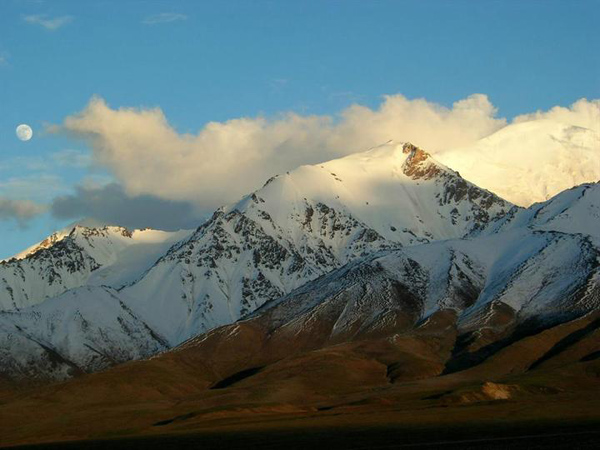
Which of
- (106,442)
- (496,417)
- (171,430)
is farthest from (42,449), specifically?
(496,417)

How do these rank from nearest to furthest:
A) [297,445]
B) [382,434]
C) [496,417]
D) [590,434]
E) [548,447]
A: [548,447] → [590,434] → [297,445] → [382,434] → [496,417]

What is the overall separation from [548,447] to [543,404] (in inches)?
2601

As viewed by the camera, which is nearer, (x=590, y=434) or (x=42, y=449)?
(x=590, y=434)

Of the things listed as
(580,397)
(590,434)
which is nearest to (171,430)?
(580,397)

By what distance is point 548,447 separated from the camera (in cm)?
11494

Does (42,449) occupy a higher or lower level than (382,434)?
higher

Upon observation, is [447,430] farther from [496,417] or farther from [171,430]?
[171,430]

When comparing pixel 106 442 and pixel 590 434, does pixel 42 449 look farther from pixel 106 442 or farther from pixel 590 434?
pixel 590 434

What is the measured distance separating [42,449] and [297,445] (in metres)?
54.3

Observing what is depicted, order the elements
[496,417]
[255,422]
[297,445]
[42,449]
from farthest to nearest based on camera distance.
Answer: [255,422], [42,449], [496,417], [297,445]

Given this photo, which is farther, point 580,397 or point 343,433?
point 580,397

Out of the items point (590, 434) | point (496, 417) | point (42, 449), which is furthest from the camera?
point (42, 449)

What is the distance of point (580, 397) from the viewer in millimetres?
196125

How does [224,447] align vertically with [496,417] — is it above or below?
above
